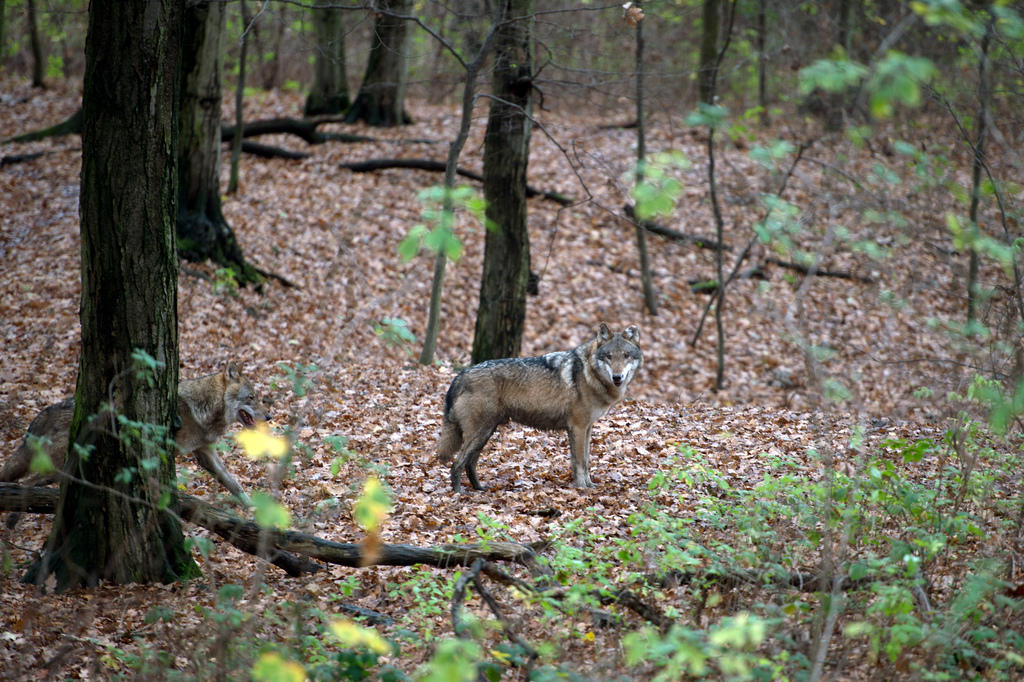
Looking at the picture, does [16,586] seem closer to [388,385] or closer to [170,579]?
[170,579]

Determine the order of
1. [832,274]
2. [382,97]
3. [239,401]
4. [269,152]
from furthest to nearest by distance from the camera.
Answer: [382,97] → [269,152] → [832,274] → [239,401]

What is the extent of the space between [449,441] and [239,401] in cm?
223

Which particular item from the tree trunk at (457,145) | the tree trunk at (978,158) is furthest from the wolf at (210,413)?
the tree trunk at (978,158)

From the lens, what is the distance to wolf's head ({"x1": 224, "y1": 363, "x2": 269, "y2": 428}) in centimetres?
790

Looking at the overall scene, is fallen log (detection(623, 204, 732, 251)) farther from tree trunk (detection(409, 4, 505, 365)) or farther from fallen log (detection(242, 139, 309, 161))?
fallen log (detection(242, 139, 309, 161))

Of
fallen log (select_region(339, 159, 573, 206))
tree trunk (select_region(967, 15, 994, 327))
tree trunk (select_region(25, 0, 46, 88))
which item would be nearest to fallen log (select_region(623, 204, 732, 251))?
fallen log (select_region(339, 159, 573, 206))

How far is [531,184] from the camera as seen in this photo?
63.8 ft

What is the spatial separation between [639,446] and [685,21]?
21.4 m

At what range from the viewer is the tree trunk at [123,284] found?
532 centimetres

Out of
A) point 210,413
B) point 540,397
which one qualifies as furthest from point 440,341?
point 210,413

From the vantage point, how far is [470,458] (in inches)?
336

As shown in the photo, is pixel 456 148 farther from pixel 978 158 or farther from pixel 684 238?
pixel 684 238

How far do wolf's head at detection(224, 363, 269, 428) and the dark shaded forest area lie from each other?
0.05m

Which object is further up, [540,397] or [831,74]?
[831,74]
